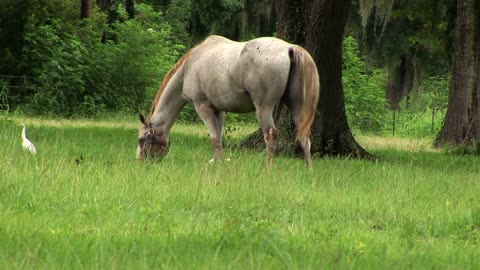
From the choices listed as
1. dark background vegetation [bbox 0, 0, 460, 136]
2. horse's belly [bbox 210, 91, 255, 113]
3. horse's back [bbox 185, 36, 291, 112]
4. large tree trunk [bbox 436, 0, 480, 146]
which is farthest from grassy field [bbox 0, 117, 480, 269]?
dark background vegetation [bbox 0, 0, 460, 136]

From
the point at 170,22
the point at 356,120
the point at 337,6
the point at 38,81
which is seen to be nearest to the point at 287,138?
the point at 337,6

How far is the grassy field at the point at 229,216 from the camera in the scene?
486 centimetres

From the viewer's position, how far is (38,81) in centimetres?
3322

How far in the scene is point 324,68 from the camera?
15.8 m

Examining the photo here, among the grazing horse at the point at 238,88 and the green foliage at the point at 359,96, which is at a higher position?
the grazing horse at the point at 238,88

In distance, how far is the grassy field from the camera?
4.86 metres

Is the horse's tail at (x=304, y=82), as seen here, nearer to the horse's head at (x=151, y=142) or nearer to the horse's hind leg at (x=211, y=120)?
the horse's hind leg at (x=211, y=120)

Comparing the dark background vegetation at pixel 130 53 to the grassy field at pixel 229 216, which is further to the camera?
the dark background vegetation at pixel 130 53

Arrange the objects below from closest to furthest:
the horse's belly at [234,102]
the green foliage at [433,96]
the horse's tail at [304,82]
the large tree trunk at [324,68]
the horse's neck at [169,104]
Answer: the horse's tail at [304,82], the horse's belly at [234,102], the horse's neck at [169,104], the large tree trunk at [324,68], the green foliage at [433,96]

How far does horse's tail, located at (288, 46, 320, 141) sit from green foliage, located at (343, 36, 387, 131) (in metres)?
25.2

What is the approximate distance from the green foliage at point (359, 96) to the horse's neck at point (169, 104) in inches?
954

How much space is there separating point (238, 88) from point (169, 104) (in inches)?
52.0

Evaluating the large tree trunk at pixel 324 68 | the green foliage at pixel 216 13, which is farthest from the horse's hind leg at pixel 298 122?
the green foliage at pixel 216 13

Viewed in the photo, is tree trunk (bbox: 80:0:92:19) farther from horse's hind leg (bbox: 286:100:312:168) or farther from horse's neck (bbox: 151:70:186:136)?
horse's hind leg (bbox: 286:100:312:168)
